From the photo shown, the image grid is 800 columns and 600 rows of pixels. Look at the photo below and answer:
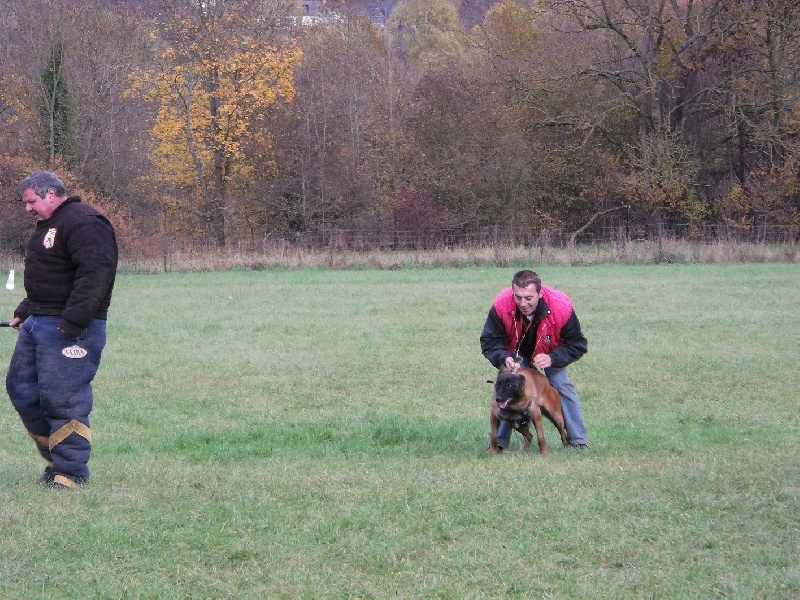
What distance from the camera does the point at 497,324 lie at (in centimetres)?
841

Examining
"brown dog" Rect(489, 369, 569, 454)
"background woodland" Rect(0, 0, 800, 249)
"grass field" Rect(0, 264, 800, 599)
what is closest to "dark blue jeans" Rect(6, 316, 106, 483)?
"grass field" Rect(0, 264, 800, 599)

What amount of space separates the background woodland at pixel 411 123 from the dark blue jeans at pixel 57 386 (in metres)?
32.2

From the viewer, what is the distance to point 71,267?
684 centimetres

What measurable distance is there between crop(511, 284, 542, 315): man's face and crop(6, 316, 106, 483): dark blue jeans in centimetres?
326

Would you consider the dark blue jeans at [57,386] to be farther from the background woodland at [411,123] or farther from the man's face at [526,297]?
the background woodland at [411,123]

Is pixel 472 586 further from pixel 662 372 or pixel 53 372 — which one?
pixel 662 372

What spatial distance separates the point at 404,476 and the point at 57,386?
2560 mm

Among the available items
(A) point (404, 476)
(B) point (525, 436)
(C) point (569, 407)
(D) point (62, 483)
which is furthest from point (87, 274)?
(C) point (569, 407)

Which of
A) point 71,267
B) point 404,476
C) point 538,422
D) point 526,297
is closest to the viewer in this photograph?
point 71,267

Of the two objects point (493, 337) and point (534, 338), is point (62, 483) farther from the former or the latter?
point (534, 338)

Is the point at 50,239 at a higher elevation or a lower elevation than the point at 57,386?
higher

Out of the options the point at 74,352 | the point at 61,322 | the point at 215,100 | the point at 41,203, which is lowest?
the point at 74,352

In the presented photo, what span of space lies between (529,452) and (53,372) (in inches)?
156

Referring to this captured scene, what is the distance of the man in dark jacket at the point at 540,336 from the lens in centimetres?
830
